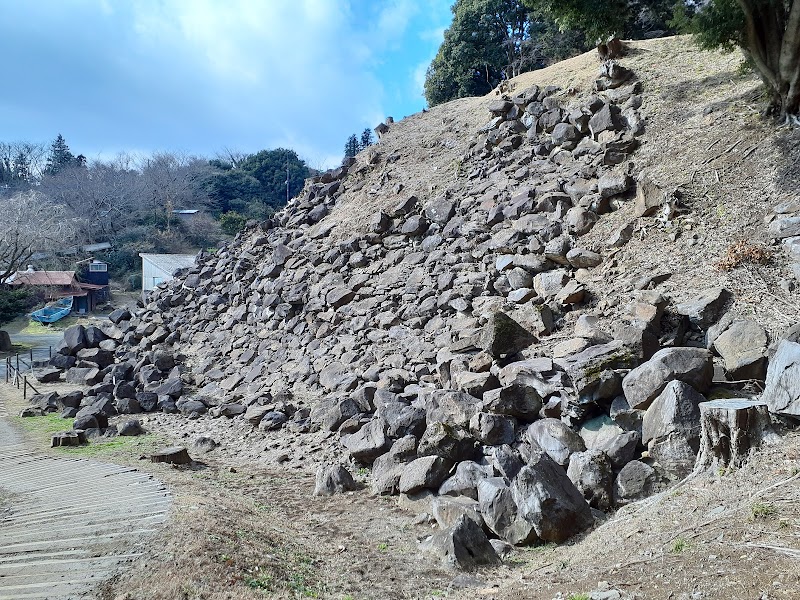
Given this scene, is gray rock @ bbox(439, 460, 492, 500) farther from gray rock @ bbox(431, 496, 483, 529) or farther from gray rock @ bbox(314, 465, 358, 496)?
gray rock @ bbox(314, 465, 358, 496)

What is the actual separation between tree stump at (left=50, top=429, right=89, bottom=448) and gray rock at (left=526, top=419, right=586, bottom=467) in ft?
30.6

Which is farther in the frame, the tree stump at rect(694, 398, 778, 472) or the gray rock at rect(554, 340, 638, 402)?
the gray rock at rect(554, 340, 638, 402)

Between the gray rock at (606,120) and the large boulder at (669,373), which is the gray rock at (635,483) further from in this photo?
the gray rock at (606,120)

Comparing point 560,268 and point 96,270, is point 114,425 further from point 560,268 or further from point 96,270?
point 96,270

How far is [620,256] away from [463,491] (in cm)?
588

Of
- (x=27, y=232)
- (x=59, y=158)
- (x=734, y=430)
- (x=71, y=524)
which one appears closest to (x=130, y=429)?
(x=71, y=524)

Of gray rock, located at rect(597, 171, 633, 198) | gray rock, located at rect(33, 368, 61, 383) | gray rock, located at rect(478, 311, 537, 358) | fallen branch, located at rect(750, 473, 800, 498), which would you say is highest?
gray rock, located at rect(597, 171, 633, 198)

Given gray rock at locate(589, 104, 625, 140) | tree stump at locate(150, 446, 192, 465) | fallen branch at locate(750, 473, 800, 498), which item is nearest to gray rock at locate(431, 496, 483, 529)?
fallen branch at locate(750, 473, 800, 498)

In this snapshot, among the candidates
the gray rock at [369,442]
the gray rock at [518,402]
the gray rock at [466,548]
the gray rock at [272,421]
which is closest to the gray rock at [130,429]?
the gray rock at [272,421]

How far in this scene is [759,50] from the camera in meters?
11.8

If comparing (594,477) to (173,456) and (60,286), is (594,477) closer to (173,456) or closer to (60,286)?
(173,456)

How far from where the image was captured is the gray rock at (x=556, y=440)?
24.0ft

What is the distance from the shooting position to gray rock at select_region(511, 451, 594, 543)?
5.84m

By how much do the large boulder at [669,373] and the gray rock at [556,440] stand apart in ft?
2.77
